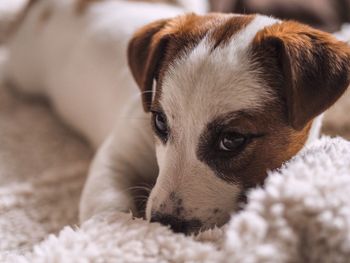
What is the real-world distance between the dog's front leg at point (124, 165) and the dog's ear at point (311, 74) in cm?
55

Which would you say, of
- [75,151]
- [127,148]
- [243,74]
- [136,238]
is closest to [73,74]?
[75,151]

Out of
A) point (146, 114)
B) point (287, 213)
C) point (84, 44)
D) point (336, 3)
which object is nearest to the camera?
point (287, 213)

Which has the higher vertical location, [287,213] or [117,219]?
[287,213]

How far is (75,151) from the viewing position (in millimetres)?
2248

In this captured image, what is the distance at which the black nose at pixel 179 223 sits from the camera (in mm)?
1277

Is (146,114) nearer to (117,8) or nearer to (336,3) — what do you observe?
(117,8)

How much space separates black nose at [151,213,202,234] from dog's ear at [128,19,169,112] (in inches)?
17.5

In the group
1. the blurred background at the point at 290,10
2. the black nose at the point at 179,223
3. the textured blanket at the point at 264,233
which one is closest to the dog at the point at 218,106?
the black nose at the point at 179,223

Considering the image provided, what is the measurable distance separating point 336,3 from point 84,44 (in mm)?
1632

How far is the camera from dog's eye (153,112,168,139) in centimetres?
145

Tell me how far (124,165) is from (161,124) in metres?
0.34

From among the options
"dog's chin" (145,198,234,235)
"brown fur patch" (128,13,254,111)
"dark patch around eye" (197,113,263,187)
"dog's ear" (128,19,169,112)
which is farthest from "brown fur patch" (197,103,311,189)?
"dog's ear" (128,19,169,112)

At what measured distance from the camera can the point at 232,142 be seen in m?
1.35

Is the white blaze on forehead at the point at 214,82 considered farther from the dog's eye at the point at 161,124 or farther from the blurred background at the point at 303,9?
the blurred background at the point at 303,9
